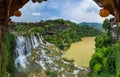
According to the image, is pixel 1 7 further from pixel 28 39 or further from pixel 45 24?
pixel 45 24

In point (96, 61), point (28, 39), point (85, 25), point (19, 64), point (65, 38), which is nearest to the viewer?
point (96, 61)

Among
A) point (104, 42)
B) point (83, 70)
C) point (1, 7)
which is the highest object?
point (1, 7)

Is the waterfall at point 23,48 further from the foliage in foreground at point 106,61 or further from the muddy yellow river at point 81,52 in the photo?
the foliage in foreground at point 106,61

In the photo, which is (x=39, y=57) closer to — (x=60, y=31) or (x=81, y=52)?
(x=81, y=52)

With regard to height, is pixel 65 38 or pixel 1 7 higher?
pixel 1 7

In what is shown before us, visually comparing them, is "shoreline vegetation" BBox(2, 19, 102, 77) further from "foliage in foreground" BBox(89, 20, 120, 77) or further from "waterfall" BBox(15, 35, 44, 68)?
"foliage in foreground" BBox(89, 20, 120, 77)

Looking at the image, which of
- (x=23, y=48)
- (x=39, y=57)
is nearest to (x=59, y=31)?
(x=39, y=57)

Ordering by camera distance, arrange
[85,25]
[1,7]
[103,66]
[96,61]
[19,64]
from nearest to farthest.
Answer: [1,7] < [103,66] < [96,61] < [19,64] < [85,25]

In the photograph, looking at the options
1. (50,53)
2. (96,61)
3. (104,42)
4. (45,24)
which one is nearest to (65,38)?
(45,24)

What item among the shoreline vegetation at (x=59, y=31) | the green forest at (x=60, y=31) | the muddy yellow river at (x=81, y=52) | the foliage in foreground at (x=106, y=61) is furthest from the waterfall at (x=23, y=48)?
the foliage in foreground at (x=106, y=61)
